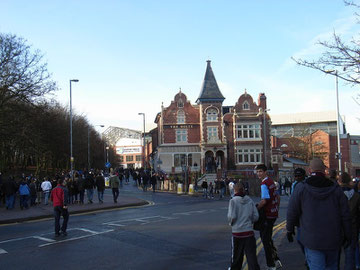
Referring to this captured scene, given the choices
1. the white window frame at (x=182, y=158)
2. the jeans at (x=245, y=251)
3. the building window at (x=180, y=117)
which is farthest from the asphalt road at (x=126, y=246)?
the building window at (x=180, y=117)

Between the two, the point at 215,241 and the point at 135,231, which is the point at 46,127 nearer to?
the point at 135,231

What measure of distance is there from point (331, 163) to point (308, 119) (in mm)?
34684

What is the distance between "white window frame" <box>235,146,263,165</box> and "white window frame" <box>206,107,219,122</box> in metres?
5.40

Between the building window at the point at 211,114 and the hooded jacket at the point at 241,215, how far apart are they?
169ft

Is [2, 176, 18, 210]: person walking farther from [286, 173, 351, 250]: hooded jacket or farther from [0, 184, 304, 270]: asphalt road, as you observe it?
[286, 173, 351, 250]: hooded jacket

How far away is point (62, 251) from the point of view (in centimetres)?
1002

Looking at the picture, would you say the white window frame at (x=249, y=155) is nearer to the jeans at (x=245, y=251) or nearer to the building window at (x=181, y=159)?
the building window at (x=181, y=159)

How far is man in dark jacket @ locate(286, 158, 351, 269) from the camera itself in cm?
488

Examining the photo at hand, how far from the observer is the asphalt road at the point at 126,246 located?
8.59m

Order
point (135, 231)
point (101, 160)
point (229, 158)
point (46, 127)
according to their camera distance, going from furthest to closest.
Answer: point (101, 160), point (229, 158), point (46, 127), point (135, 231)

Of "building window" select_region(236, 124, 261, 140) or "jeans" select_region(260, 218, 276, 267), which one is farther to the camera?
"building window" select_region(236, 124, 261, 140)

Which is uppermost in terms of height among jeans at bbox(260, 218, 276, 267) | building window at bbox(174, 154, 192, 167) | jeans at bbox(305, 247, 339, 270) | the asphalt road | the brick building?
the brick building

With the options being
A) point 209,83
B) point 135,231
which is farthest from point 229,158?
point 135,231

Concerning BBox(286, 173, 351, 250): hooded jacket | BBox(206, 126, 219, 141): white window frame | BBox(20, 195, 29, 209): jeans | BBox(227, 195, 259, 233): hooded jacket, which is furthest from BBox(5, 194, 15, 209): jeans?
BBox(206, 126, 219, 141): white window frame
